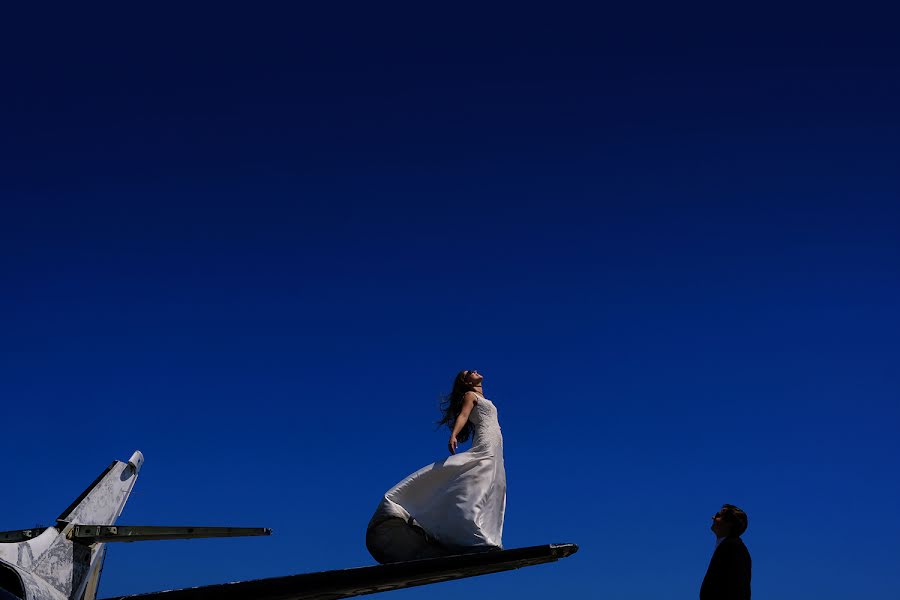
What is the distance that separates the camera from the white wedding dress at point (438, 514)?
8102mm

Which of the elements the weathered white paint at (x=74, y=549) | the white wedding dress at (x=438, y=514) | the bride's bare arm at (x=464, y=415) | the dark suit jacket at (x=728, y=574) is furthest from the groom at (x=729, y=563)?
the weathered white paint at (x=74, y=549)

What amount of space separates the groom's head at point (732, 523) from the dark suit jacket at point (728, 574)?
0.12 metres

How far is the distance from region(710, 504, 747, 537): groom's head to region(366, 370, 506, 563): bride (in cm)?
248

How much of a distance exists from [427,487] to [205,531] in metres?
6.17

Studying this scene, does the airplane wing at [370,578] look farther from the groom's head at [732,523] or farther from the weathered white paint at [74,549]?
the weathered white paint at [74,549]

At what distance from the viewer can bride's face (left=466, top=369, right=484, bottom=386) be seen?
32.0 ft

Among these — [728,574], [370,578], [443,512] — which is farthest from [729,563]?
[370,578]

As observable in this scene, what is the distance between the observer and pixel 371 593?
8023 mm

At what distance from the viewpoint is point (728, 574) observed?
8.36 metres

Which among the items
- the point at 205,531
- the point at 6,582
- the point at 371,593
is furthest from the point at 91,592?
the point at 371,593

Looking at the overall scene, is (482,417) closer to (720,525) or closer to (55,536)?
(720,525)

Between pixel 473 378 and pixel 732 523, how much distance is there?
345 centimetres

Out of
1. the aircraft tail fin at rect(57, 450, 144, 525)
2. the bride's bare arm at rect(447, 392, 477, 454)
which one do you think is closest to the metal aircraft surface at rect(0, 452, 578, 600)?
the aircraft tail fin at rect(57, 450, 144, 525)

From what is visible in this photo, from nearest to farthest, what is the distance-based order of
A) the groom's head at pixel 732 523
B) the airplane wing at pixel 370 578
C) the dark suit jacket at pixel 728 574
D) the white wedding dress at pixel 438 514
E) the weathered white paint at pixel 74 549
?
the airplane wing at pixel 370 578
the white wedding dress at pixel 438 514
the dark suit jacket at pixel 728 574
the groom's head at pixel 732 523
the weathered white paint at pixel 74 549
